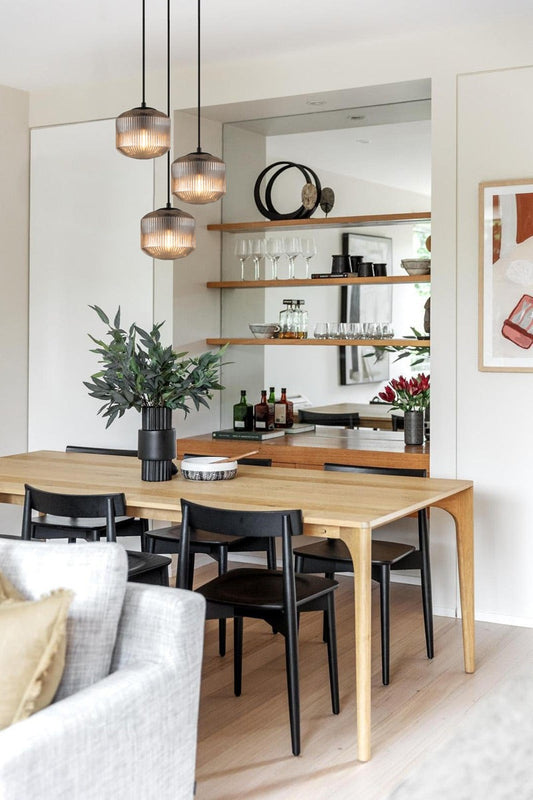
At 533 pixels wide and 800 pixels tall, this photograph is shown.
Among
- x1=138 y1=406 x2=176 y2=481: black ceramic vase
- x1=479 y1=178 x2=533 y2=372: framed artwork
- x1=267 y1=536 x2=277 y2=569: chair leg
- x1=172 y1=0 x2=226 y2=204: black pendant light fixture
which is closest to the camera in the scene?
x1=172 y1=0 x2=226 y2=204: black pendant light fixture

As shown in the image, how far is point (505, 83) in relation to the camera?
4.37m

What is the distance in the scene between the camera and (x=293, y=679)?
301cm

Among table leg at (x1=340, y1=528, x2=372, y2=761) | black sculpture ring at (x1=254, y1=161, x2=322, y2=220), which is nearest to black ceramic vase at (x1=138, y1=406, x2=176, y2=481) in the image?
table leg at (x1=340, y1=528, x2=372, y2=761)

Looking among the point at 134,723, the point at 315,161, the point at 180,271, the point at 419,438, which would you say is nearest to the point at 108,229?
the point at 180,271

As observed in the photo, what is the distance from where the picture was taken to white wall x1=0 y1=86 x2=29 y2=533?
5.58 metres

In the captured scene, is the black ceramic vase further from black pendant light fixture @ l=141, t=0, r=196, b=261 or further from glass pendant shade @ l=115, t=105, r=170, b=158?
glass pendant shade @ l=115, t=105, r=170, b=158

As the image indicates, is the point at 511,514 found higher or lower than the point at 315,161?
lower

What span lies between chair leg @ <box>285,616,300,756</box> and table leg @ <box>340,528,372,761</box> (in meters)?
0.19

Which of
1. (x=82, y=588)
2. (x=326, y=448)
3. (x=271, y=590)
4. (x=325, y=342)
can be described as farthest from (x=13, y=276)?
Answer: (x=82, y=588)

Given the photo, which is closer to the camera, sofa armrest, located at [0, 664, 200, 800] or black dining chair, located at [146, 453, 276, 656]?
sofa armrest, located at [0, 664, 200, 800]

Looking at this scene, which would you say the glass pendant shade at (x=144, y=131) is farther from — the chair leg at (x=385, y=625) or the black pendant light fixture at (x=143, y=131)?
the chair leg at (x=385, y=625)

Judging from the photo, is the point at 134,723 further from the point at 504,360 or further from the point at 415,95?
the point at 415,95

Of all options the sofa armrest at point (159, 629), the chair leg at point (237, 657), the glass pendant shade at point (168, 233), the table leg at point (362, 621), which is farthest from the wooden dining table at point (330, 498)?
the glass pendant shade at point (168, 233)

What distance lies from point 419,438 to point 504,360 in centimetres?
72
